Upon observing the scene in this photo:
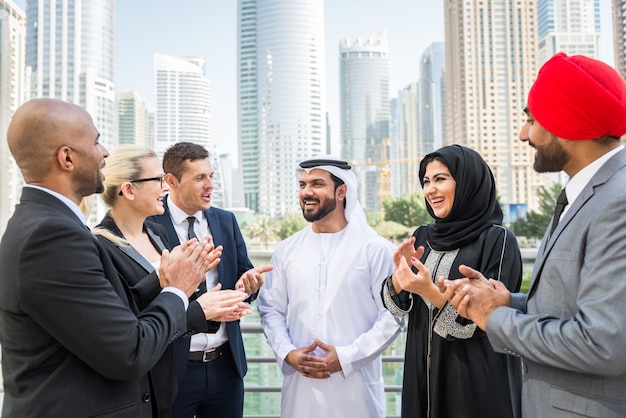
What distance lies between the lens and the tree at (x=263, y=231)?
47.3 m

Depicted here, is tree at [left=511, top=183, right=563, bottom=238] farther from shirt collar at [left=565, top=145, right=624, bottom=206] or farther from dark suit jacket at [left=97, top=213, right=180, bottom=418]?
dark suit jacket at [left=97, top=213, right=180, bottom=418]

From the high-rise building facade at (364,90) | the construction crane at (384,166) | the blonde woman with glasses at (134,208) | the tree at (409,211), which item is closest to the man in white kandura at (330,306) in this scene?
the blonde woman with glasses at (134,208)

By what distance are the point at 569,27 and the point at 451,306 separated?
5450 centimetres

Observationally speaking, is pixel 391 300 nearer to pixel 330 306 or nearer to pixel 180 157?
pixel 330 306

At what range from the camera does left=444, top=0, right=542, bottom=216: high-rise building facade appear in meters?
47.7

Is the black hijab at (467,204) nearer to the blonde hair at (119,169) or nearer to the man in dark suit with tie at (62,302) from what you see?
the man in dark suit with tie at (62,302)

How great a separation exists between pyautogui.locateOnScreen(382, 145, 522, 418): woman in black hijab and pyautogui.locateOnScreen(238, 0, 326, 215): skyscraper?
56764mm

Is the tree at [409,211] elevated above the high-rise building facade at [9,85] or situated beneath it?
situated beneath

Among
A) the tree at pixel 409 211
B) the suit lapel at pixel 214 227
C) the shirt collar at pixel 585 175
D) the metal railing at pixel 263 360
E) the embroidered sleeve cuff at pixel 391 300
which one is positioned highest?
the tree at pixel 409 211

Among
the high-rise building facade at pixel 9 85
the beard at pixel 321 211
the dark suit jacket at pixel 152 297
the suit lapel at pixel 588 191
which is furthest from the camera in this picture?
the high-rise building facade at pixel 9 85

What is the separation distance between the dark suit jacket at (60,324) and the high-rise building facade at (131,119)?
204 ft

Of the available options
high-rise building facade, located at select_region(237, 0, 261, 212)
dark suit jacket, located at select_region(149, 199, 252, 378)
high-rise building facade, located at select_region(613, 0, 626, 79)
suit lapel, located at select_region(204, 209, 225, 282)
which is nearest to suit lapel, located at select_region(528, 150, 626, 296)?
dark suit jacket, located at select_region(149, 199, 252, 378)

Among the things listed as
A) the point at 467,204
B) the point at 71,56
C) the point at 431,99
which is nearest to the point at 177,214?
the point at 467,204

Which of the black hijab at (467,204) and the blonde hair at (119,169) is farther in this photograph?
the blonde hair at (119,169)
